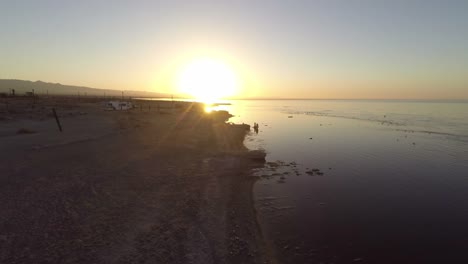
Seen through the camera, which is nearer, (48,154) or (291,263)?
(291,263)

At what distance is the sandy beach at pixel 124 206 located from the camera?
9.86 metres

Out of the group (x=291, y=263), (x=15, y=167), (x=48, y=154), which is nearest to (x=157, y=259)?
(x=291, y=263)

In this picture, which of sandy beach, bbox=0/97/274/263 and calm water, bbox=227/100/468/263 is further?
calm water, bbox=227/100/468/263

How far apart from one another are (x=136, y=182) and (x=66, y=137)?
56.7 ft

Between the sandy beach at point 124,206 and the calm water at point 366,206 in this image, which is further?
the calm water at point 366,206

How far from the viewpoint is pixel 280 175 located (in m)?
22.1

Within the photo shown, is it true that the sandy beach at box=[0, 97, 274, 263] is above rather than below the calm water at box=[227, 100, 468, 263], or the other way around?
above

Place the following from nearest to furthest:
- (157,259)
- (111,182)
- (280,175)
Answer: (157,259)
(111,182)
(280,175)

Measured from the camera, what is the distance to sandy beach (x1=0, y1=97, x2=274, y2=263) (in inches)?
388

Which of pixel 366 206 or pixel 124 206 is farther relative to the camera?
pixel 366 206

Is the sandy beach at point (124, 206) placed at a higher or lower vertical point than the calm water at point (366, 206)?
higher

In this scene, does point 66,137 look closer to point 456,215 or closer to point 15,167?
point 15,167

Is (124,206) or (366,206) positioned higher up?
(124,206)

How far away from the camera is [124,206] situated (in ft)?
43.8
